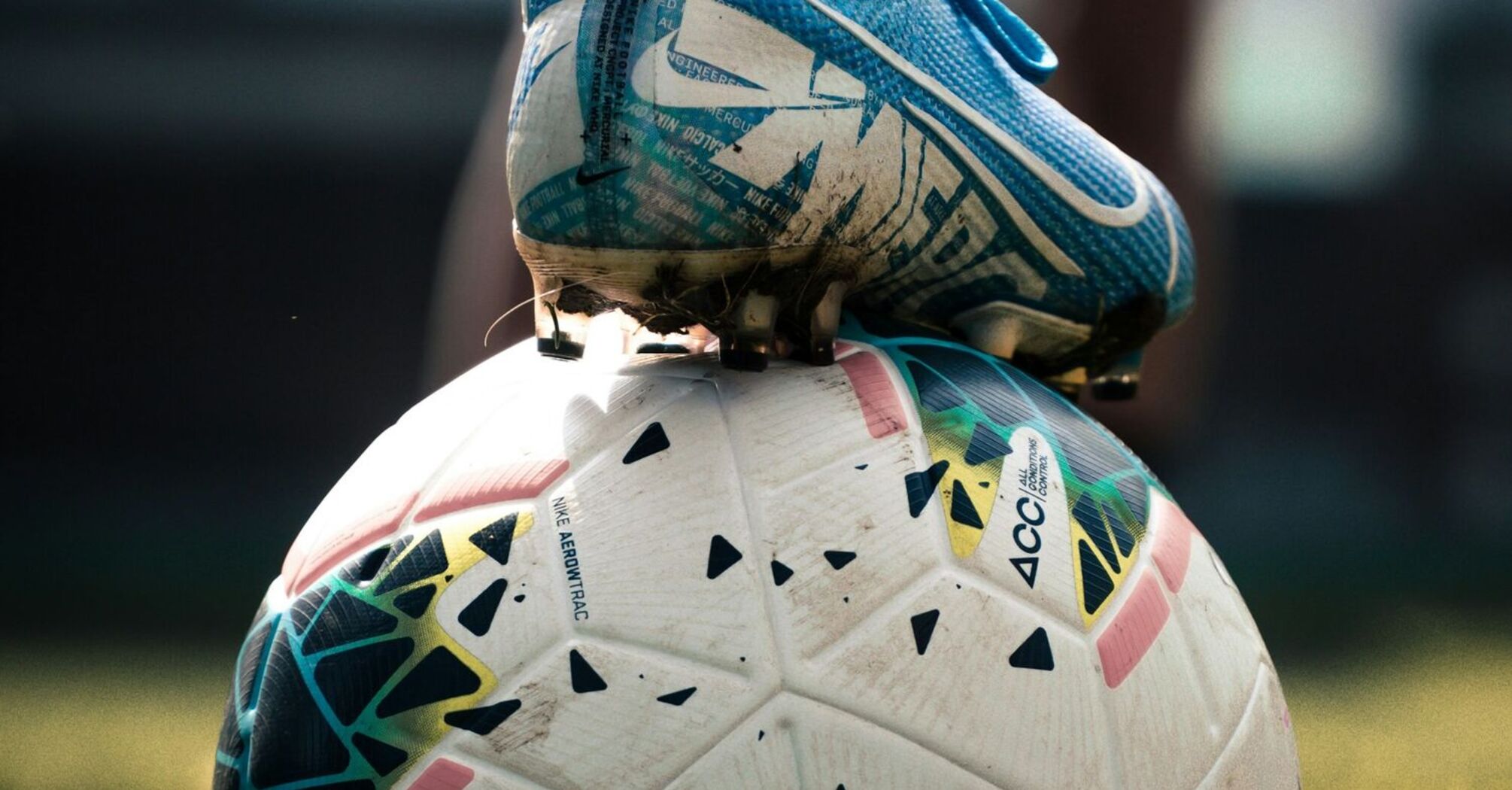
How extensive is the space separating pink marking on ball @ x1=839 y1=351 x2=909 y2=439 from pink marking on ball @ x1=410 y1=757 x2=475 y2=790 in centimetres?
39

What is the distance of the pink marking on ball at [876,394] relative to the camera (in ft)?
3.75

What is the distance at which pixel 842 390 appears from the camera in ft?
3.84

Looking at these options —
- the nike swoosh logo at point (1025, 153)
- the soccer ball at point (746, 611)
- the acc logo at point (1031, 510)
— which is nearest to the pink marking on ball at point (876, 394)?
the soccer ball at point (746, 611)

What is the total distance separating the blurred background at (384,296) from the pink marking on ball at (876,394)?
2121mm

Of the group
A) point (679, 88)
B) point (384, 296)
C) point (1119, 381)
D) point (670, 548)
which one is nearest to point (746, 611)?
point (670, 548)

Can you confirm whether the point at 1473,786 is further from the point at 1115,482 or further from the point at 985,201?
the point at 985,201

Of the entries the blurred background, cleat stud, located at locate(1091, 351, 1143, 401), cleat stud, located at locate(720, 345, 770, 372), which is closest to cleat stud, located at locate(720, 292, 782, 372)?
cleat stud, located at locate(720, 345, 770, 372)

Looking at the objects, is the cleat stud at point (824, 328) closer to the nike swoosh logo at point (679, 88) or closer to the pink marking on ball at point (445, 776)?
the nike swoosh logo at point (679, 88)

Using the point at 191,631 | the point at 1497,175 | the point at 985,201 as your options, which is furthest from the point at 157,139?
the point at 1497,175

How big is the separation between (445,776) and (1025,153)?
0.68 m

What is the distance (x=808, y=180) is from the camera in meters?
1.12

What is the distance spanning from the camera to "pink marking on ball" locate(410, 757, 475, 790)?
3.36ft

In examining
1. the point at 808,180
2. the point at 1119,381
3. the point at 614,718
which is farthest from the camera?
the point at 1119,381

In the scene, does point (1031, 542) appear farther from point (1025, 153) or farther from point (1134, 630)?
point (1025, 153)
